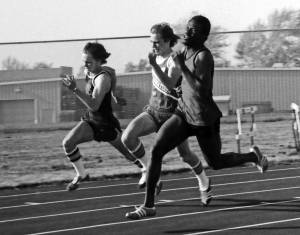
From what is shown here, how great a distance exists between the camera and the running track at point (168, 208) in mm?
7793

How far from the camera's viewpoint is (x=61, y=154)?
669 inches

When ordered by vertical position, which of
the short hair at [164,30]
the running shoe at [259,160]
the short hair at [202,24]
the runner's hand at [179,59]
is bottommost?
the running shoe at [259,160]

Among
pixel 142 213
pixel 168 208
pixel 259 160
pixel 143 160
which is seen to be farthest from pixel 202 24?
pixel 143 160

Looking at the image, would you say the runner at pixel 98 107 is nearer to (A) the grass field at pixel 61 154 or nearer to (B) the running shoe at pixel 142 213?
(B) the running shoe at pixel 142 213

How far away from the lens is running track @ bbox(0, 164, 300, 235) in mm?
7793

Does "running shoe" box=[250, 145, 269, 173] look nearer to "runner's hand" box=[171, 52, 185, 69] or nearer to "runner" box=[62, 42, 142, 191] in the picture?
"runner's hand" box=[171, 52, 185, 69]

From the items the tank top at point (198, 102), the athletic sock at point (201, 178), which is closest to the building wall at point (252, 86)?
the athletic sock at point (201, 178)

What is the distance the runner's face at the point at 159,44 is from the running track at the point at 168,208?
1667 millimetres

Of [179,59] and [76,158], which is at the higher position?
[179,59]

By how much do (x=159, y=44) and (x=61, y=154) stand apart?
835cm

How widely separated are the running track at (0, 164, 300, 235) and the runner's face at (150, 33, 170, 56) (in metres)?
1.67

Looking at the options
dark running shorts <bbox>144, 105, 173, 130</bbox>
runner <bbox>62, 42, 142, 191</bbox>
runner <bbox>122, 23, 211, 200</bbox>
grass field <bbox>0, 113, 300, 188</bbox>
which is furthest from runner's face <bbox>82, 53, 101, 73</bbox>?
grass field <bbox>0, 113, 300, 188</bbox>

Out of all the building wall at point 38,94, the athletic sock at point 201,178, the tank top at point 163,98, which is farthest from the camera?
the building wall at point 38,94

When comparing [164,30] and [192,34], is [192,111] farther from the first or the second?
[164,30]
